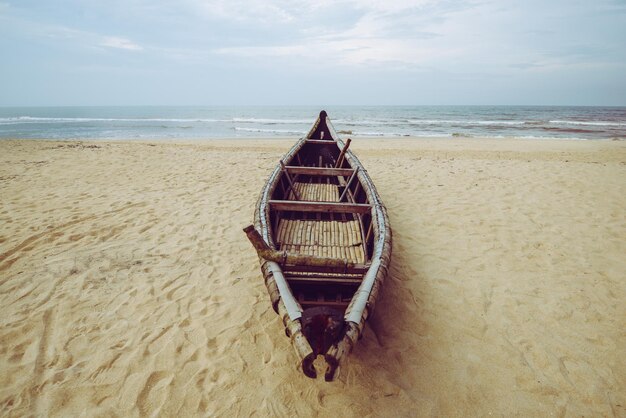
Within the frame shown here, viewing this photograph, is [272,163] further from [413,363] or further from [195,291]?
[413,363]

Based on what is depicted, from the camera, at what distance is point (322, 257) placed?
2.54 metres

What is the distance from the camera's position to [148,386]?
237cm

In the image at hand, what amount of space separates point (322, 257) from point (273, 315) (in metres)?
1.01

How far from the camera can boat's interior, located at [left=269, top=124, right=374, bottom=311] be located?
2.95m

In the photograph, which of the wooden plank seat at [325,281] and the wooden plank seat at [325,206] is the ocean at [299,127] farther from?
the wooden plank seat at [325,281]

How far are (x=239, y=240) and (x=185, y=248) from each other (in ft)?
2.48

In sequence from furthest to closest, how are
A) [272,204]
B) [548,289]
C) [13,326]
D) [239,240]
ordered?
[239,240]
[272,204]
[548,289]
[13,326]

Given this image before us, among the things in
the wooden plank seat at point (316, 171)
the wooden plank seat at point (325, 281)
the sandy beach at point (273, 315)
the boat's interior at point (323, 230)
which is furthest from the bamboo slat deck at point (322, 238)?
the wooden plank seat at point (316, 171)

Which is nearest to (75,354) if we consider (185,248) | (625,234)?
(185,248)

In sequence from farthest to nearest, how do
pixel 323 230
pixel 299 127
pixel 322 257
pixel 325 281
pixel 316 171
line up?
pixel 299 127
pixel 316 171
pixel 323 230
pixel 325 281
pixel 322 257

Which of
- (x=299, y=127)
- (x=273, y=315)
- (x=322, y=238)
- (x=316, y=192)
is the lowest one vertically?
(x=273, y=315)

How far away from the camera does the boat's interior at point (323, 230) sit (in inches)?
116

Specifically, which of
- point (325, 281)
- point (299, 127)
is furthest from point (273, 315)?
point (299, 127)

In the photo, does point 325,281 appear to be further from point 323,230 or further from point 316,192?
point 316,192
